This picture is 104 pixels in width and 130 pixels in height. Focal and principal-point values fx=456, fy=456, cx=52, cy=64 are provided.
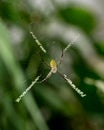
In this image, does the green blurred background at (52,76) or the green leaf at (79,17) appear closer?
the green blurred background at (52,76)

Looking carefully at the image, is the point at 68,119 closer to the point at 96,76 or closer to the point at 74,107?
the point at 74,107

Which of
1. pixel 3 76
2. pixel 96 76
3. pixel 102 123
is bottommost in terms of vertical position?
pixel 102 123

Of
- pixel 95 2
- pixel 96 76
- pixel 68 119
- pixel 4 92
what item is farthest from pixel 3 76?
pixel 95 2

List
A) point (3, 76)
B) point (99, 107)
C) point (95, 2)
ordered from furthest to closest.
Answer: point (95, 2), point (99, 107), point (3, 76)

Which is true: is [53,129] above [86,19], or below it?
below

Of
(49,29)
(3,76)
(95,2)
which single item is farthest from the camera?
(95,2)

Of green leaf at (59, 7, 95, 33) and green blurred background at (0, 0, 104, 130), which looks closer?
green blurred background at (0, 0, 104, 130)

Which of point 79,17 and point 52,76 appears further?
point 79,17

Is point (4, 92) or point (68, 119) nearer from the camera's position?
point (4, 92)
